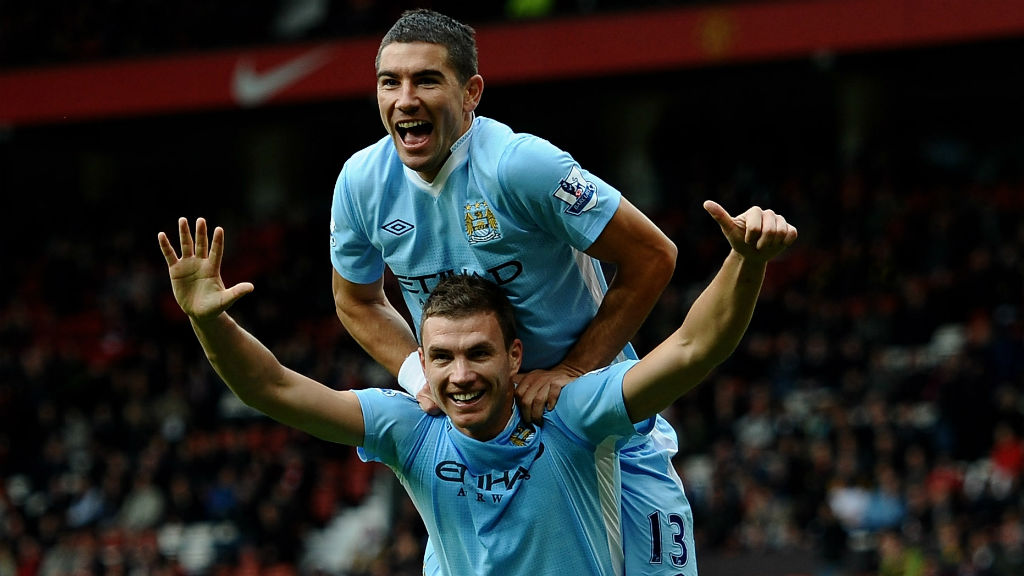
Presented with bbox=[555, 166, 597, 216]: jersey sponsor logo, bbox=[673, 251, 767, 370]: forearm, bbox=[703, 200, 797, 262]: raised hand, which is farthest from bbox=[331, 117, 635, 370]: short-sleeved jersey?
bbox=[703, 200, 797, 262]: raised hand

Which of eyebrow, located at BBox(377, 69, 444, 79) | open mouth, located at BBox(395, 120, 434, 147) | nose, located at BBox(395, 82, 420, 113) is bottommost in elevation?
open mouth, located at BBox(395, 120, 434, 147)

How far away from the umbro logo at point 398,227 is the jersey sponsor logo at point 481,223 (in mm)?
226

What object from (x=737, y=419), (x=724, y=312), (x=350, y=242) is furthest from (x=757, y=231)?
(x=737, y=419)

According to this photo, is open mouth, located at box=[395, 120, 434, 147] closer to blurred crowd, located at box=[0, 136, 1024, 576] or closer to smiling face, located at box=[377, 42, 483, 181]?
smiling face, located at box=[377, 42, 483, 181]

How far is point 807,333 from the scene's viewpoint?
1598 centimetres

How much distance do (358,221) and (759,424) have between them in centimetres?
990

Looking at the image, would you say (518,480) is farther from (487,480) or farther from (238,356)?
(238,356)

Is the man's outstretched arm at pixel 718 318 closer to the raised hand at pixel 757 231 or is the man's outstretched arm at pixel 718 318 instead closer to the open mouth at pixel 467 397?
the raised hand at pixel 757 231

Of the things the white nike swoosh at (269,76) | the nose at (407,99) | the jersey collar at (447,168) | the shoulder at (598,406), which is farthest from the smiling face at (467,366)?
the white nike swoosh at (269,76)

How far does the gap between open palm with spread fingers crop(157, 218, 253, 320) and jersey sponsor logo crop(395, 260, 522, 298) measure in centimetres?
85

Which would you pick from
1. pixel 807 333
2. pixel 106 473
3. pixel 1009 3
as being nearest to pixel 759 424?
pixel 807 333

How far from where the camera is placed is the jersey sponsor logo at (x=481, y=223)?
534 centimetres

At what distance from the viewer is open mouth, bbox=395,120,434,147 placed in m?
5.23

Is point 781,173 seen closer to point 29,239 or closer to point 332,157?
point 332,157
